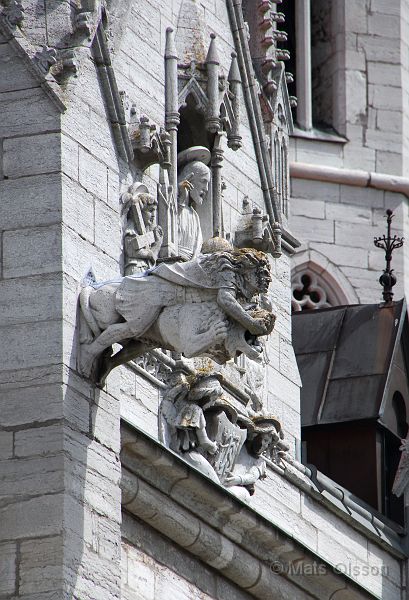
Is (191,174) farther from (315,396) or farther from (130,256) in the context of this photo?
(315,396)

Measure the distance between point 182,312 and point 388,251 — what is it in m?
13.6

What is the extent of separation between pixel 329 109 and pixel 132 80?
44.7 ft

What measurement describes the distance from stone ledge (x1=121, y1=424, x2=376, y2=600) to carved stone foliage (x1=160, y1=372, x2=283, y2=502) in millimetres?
243

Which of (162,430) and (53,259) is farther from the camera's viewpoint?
(162,430)

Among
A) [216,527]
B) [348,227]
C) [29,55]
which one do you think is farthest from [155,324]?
[348,227]

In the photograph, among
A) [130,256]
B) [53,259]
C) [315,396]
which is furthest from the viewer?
[315,396]

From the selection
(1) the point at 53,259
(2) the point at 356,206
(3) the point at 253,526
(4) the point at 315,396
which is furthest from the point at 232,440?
(2) the point at 356,206

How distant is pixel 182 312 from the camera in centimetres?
1984

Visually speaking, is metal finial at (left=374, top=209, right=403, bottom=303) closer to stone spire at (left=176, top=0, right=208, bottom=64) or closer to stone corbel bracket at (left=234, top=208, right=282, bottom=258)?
stone corbel bracket at (left=234, top=208, right=282, bottom=258)

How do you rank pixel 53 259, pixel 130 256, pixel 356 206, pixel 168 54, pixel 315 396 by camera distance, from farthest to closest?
1. pixel 356 206
2. pixel 315 396
3. pixel 168 54
4. pixel 130 256
5. pixel 53 259

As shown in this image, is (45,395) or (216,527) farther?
(216,527)

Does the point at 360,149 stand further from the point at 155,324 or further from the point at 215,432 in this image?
the point at 155,324

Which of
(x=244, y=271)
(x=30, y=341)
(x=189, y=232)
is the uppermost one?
(x=189, y=232)

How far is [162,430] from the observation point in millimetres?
22828
